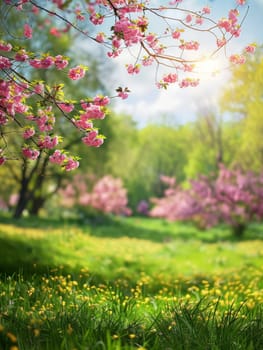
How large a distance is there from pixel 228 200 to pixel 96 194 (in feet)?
30.7

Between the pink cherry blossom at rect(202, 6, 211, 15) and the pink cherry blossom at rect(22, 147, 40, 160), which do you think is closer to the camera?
the pink cherry blossom at rect(22, 147, 40, 160)

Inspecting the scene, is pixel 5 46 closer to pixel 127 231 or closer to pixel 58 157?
pixel 58 157

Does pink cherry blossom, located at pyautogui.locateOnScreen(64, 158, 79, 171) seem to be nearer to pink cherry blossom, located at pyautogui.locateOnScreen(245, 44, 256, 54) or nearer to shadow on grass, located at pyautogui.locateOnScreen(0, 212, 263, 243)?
pink cherry blossom, located at pyautogui.locateOnScreen(245, 44, 256, 54)

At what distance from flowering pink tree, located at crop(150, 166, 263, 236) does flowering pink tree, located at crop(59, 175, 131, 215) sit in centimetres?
616

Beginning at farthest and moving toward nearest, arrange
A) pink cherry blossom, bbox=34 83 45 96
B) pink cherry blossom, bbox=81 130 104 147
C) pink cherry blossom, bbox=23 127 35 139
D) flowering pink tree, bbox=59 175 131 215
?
flowering pink tree, bbox=59 175 131 215, pink cherry blossom, bbox=23 127 35 139, pink cherry blossom, bbox=81 130 104 147, pink cherry blossom, bbox=34 83 45 96

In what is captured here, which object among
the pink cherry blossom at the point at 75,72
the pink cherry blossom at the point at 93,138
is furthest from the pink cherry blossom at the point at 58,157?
the pink cherry blossom at the point at 75,72

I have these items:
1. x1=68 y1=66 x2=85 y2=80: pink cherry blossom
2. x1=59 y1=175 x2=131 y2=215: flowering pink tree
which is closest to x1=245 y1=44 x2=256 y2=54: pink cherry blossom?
x1=68 y1=66 x2=85 y2=80: pink cherry blossom

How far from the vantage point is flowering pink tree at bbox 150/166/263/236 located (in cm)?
2208

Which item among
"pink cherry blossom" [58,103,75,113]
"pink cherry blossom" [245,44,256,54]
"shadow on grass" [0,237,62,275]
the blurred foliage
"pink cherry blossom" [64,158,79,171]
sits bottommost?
"shadow on grass" [0,237,62,275]

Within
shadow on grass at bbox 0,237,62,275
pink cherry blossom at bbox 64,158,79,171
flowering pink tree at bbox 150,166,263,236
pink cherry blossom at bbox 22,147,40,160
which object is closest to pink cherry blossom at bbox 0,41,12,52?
pink cherry blossom at bbox 22,147,40,160

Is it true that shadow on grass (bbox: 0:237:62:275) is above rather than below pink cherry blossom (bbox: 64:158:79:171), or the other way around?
below

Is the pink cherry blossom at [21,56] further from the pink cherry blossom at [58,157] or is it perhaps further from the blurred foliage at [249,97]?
the blurred foliage at [249,97]

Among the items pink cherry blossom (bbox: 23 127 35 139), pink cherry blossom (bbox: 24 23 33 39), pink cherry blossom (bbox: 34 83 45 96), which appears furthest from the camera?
pink cherry blossom (bbox: 24 23 33 39)

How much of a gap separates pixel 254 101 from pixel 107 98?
19284mm
